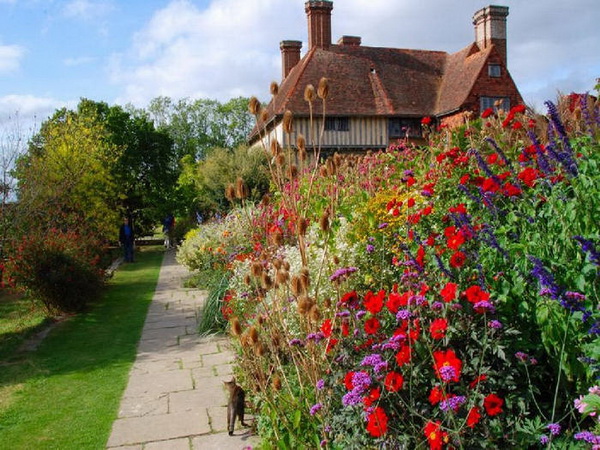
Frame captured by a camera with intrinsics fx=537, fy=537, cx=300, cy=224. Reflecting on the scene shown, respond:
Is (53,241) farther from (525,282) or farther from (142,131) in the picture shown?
(142,131)

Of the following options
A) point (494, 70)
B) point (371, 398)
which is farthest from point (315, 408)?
point (494, 70)

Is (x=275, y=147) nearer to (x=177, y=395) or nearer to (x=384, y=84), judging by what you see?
(x=177, y=395)

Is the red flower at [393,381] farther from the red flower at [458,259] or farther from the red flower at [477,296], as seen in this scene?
the red flower at [458,259]

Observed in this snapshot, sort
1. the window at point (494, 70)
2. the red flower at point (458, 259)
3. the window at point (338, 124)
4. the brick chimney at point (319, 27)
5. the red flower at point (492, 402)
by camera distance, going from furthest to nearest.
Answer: the brick chimney at point (319, 27) → the window at point (494, 70) → the window at point (338, 124) → the red flower at point (458, 259) → the red flower at point (492, 402)

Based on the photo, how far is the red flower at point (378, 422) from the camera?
2.28 meters

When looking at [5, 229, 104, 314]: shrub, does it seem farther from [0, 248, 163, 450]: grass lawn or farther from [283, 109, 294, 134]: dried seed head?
[283, 109, 294, 134]: dried seed head

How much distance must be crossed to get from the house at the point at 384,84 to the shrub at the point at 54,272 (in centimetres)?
1397

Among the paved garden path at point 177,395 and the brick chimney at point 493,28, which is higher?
the brick chimney at point 493,28

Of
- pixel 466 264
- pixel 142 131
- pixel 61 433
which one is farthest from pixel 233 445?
pixel 142 131

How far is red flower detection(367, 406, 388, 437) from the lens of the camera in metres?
2.28

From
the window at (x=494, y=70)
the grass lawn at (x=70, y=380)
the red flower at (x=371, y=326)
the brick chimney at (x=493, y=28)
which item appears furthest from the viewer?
the brick chimney at (x=493, y=28)

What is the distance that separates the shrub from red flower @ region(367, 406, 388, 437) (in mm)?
7025

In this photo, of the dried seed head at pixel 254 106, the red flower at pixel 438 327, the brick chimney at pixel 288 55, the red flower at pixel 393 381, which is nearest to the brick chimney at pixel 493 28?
the brick chimney at pixel 288 55

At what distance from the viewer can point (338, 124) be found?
75.8 feet
